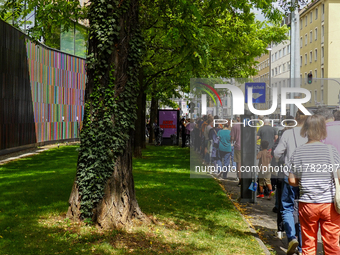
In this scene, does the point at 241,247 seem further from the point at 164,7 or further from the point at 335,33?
the point at 335,33

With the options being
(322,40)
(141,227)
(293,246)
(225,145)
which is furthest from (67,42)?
(322,40)

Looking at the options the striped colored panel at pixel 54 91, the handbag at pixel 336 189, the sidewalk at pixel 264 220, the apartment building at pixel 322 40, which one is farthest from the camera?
the apartment building at pixel 322 40

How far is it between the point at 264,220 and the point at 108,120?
3766mm

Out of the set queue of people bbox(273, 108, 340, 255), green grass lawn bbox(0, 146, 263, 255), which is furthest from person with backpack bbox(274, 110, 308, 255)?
queue of people bbox(273, 108, 340, 255)

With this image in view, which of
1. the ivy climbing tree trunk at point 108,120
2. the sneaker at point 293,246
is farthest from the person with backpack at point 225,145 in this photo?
the sneaker at point 293,246

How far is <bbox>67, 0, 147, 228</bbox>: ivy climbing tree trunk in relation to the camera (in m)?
7.20

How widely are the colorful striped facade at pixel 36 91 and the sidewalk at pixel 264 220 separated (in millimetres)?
9250

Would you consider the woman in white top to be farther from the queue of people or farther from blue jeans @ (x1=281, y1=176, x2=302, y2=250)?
blue jeans @ (x1=281, y1=176, x2=302, y2=250)

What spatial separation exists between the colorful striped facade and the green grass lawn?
743 centimetres

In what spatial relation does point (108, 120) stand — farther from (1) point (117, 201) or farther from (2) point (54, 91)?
(2) point (54, 91)

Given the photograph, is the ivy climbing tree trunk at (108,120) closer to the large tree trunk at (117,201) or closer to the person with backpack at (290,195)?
the large tree trunk at (117,201)

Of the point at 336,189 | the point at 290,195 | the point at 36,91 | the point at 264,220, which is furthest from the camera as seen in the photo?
the point at 36,91

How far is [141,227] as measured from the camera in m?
7.25

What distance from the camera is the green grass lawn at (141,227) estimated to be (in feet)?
20.8
